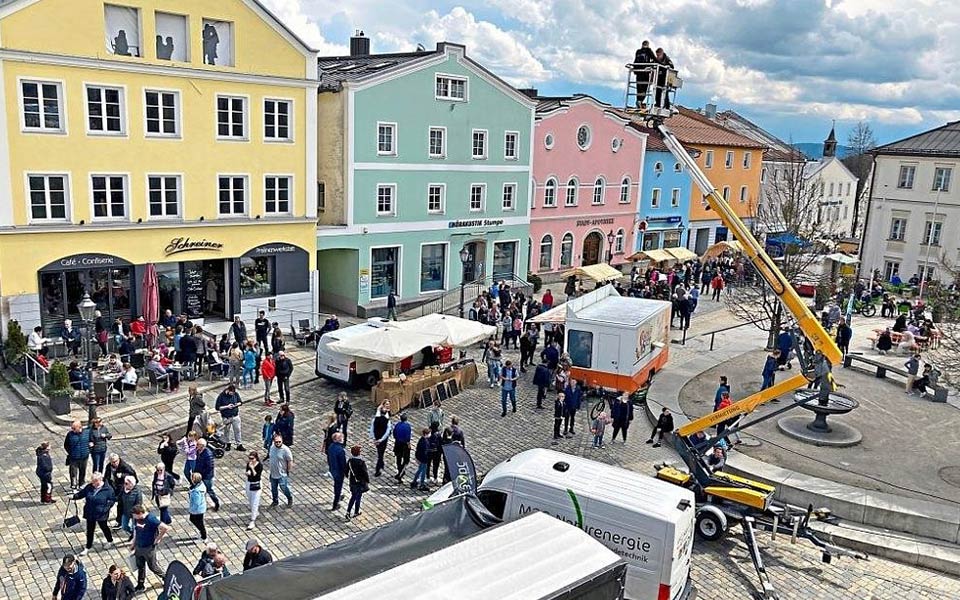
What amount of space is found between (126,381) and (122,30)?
458 inches

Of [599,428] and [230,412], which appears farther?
[599,428]

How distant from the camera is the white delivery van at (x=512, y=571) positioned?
861cm

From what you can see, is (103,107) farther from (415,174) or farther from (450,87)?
(450,87)

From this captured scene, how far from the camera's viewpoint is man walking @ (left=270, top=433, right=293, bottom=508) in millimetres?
15195

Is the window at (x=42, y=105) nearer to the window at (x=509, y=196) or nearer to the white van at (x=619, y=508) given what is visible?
Answer: the white van at (x=619, y=508)

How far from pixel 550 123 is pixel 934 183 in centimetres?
2250

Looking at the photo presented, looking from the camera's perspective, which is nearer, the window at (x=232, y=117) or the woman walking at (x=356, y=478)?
the woman walking at (x=356, y=478)

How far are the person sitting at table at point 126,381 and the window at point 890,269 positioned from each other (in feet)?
139

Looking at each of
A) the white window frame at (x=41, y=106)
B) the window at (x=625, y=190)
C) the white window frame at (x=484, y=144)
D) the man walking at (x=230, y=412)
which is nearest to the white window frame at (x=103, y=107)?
the white window frame at (x=41, y=106)

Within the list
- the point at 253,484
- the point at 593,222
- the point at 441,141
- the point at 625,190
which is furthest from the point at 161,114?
the point at 625,190

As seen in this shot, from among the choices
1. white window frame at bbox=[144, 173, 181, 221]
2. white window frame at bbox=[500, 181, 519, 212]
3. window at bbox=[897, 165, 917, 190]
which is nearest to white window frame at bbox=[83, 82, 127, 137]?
white window frame at bbox=[144, 173, 181, 221]

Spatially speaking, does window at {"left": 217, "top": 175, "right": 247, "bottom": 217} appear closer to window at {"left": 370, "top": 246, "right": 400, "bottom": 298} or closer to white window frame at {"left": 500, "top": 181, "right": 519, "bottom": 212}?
window at {"left": 370, "top": 246, "right": 400, "bottom": 298}

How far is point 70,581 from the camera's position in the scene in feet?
35.8

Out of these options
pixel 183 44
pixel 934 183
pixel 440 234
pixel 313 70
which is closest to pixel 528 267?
pixel 440 234
